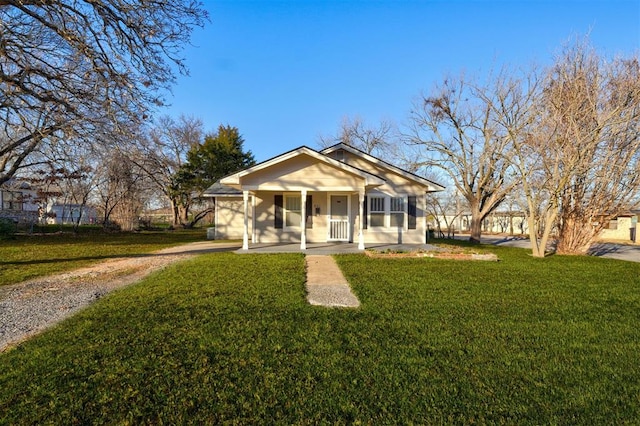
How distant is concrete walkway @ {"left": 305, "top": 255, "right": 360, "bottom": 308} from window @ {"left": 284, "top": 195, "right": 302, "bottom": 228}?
487cm

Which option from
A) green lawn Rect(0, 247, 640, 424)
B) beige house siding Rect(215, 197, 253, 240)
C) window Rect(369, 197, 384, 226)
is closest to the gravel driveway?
green lawn Rect(0, 247, 640, 424)

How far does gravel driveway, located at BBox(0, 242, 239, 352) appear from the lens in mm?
4328

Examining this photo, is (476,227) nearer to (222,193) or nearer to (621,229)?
(222,193)

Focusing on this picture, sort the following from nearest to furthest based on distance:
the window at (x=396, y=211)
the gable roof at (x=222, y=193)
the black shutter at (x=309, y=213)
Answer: the black shutter at (x=309, y=213)
the window at (x=396, y=211)
the gable roof at (x=222, y=193)

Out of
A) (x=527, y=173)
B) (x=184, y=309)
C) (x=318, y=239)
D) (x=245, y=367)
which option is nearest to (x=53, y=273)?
(x=184, y=309)

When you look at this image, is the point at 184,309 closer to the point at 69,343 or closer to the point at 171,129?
the point at 69,343

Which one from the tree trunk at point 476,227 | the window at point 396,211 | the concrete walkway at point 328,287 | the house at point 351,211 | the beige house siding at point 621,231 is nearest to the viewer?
the concrete walkway at point 328,287

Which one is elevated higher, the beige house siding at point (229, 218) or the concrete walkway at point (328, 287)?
the beige house siding at point (229, 218)

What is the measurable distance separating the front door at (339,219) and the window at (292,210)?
136cm

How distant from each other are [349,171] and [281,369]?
9.26 m

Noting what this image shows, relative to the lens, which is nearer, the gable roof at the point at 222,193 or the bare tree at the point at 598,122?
the bare tree at the point at 598,122

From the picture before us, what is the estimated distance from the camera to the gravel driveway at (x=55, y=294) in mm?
4328

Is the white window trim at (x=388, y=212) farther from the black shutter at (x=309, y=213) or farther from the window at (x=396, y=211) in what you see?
the black shutter at (x=309, y=213)

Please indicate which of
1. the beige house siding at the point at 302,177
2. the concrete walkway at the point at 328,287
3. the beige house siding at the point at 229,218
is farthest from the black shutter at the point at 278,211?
the beige house siding at the point at 229,218
